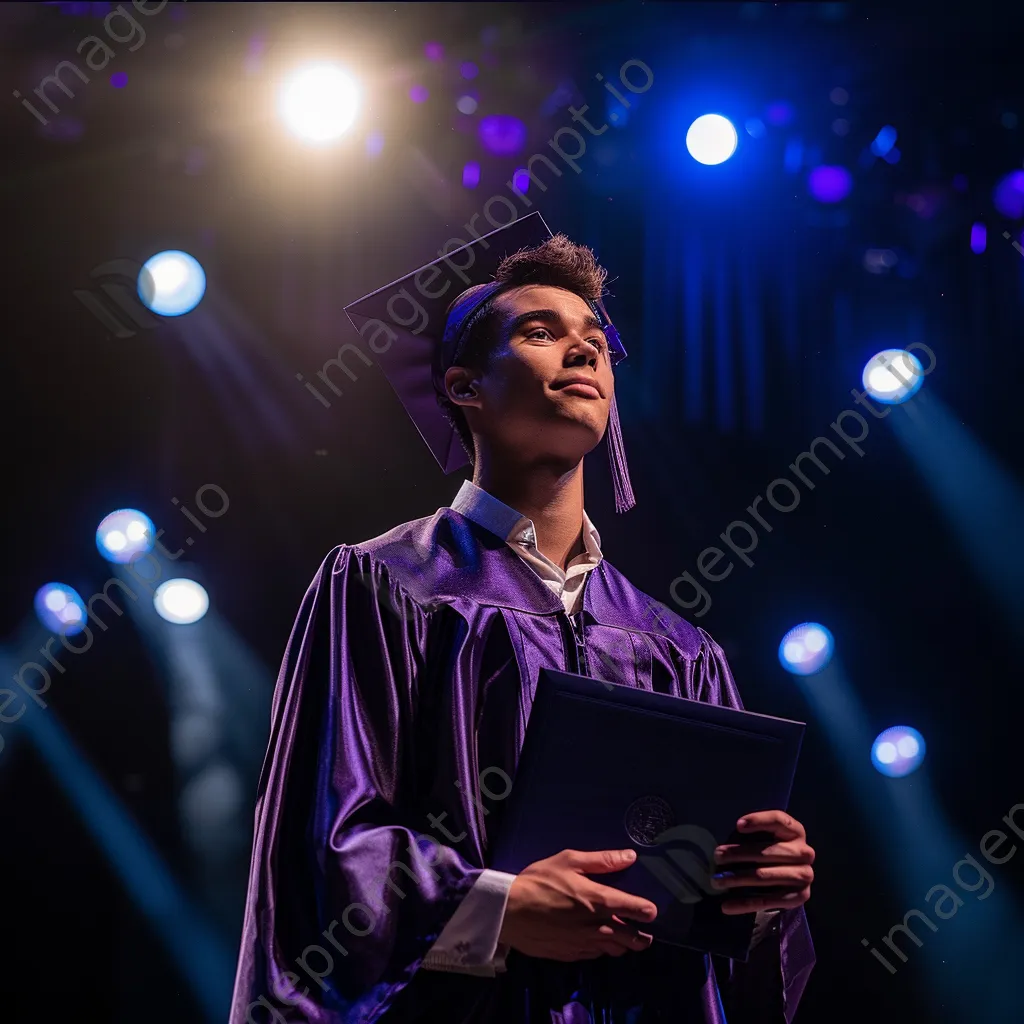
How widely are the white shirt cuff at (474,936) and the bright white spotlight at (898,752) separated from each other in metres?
1.83

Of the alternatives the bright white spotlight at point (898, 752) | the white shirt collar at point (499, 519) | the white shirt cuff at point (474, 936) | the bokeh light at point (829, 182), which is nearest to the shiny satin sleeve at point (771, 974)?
the white shirt cuff at point (474, 936)

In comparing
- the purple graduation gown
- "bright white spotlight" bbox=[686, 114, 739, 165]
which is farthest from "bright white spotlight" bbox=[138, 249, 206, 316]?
"bright white spotlight" bbox=[686, 114, 739, 165]

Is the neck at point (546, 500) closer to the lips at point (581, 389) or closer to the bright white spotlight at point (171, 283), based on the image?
the lips at point (581, 389)

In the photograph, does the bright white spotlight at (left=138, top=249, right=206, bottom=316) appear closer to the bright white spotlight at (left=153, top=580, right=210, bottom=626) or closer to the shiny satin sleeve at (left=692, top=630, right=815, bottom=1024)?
the bright white spotlight at (left=153, top=580, right=210, bottom=626)

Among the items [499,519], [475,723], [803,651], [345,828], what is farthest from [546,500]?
[803,651]

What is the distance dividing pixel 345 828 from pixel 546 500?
77 centimetres

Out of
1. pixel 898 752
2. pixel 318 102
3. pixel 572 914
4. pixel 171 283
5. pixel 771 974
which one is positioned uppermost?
pixel 318 102

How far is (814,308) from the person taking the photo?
2.84 meters

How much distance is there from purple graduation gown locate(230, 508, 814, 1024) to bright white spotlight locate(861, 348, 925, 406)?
1449mm

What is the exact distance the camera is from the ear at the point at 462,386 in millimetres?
1940

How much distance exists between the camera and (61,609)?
2.64 meters

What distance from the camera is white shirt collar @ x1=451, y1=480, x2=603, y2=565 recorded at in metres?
1.74

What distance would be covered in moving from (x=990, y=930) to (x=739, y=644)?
105 cm

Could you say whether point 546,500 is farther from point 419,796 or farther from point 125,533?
point 125,533
